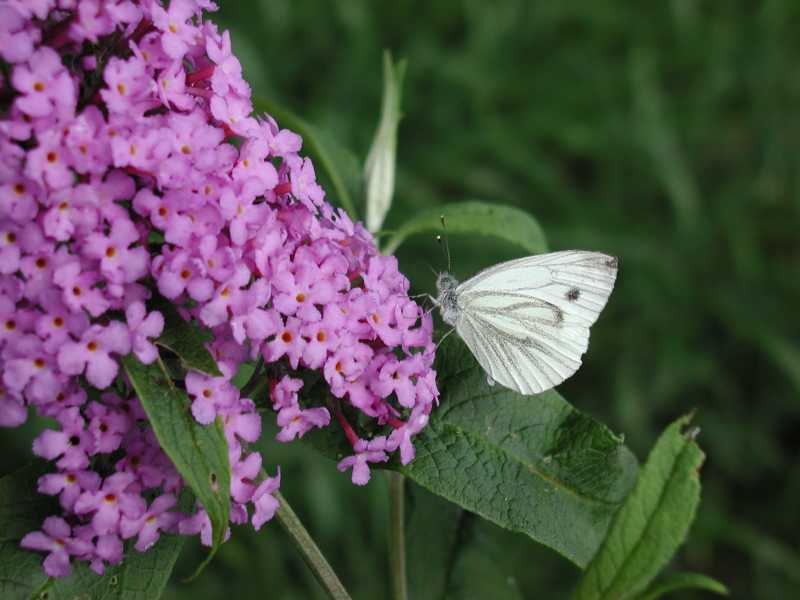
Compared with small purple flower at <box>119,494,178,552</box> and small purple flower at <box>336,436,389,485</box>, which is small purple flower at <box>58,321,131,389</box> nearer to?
small purple flower at <box>119,494,178,552</box>

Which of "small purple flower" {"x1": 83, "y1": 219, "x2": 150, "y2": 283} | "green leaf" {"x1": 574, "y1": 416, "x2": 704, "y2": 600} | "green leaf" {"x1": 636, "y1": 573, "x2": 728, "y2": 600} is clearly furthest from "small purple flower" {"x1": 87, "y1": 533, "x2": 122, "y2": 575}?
"green leaf" {"x1": 636, "y1": 573, "x2": 728, "y2": 600}

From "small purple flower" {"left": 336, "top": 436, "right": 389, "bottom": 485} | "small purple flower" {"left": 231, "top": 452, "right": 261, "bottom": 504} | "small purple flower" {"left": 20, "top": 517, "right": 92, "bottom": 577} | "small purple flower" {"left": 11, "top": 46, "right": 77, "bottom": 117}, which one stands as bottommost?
"small purple flower" {"left": 336, "top": 436, "right": 389, "bottom": 485}

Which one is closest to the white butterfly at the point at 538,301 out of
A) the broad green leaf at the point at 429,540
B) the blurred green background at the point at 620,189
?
the broad green leaf at the point at 429,540

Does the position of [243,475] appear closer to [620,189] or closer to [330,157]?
[330,157]

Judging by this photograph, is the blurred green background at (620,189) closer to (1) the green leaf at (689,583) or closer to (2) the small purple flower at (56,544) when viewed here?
(2) the small purple flower at (56,544)

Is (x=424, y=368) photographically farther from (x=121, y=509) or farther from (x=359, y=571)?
(x=359, y=571)

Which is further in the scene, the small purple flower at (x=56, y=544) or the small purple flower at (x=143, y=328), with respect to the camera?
the small purple flower at (x=56, y=544)
